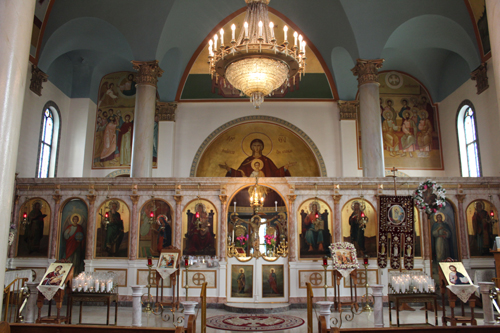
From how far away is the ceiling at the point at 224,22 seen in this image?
12570 mm

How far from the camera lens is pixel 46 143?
15.1 metres

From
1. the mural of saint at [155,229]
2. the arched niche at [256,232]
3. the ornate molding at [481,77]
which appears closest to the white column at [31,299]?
the mural of saint at [155,229]

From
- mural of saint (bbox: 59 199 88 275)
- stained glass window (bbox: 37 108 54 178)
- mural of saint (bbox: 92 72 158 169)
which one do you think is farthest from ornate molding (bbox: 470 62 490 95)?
stained glass window (bbox: 37 108 54 178)

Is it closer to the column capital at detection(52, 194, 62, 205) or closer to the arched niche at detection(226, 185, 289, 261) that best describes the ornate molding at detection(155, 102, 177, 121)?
the arched niche at detection(226, 185, 289, 261)

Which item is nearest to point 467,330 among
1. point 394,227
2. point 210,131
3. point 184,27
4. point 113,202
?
point 394,227

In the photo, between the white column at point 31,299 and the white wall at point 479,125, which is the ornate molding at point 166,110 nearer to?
the white column at point 31,299

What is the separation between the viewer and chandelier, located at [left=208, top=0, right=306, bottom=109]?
24.8ft

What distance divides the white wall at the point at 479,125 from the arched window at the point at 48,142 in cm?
1552

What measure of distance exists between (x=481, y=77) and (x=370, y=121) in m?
4.50

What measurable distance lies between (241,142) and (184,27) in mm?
5633

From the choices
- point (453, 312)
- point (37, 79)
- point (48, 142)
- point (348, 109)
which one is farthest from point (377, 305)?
point (48, 142)

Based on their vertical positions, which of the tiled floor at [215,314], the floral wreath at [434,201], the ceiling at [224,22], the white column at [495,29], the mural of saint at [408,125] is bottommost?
the tiled floor at [215,314]

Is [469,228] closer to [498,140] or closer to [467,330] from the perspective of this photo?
[498,140]

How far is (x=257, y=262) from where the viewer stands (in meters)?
10.4
